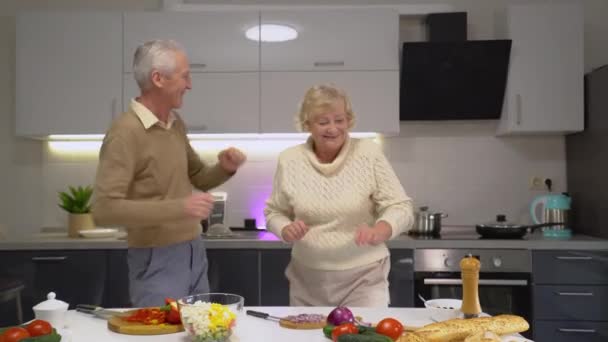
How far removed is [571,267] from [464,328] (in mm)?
1948

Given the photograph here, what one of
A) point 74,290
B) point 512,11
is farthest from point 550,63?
point 74,290

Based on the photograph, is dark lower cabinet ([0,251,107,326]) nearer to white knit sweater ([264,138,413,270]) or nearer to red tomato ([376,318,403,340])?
white knit sweater ([264,138,413,270])

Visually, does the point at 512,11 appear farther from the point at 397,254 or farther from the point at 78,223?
the point at 78,223

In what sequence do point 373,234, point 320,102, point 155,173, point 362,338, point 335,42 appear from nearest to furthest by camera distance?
point 362,338 → point 373,234 → point 155,173 → point 320,102 → point 335,42

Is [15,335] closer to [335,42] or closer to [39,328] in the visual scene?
[39,328]

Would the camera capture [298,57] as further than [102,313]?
Yes

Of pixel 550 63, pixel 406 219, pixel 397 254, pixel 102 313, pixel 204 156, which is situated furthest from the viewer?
pixel 204 156

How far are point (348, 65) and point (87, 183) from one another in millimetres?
1860

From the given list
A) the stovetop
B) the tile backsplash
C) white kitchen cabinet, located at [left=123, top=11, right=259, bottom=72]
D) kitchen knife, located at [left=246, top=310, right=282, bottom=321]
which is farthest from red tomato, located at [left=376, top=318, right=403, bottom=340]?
the tile backsplash

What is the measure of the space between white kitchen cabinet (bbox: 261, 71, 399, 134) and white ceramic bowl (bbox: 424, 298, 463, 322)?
6.07 ft

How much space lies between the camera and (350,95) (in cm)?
328

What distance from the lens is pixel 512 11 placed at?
3.27m

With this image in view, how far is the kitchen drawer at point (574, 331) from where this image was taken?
2.87m

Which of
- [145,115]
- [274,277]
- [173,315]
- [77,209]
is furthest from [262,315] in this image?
[77,209]
